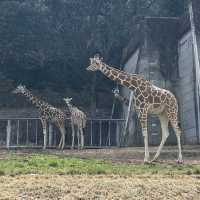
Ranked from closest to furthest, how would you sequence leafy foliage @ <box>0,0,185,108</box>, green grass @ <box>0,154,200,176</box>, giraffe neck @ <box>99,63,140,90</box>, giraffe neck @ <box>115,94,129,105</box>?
green grass @ <box>0,154,200,176</box> < giraffe neck @ <box>99,63,140,90</box> < giraffe neck @ <box>115,94,129,105</box> < leafy foliage @ <box>0,0,185,108</box>

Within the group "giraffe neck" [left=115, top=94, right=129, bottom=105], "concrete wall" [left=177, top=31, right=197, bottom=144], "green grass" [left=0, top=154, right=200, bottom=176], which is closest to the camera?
"green grass" [left=0, top=154, right=200, bottom=176]

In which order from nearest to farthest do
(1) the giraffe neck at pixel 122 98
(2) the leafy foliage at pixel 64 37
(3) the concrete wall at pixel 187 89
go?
(3) the concrete wall at pixel 187 89, (1) the giraffe neck at pixel 122 98, (2) the leafy foliage at pixel 64 37

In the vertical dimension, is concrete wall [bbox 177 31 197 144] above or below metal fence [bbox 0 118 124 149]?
above

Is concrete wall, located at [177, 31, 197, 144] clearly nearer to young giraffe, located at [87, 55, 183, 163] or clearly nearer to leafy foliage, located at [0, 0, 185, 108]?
leafy foliage, located at [0, 0, 185, 108]

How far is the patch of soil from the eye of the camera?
875 centimetres

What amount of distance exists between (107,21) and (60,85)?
541 centimetres

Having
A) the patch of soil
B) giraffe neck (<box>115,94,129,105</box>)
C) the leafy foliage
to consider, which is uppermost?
the leafy foliage

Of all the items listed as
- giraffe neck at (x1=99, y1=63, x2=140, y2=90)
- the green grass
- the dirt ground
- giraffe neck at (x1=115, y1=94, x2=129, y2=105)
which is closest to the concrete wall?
giraffe neck at (x1=115, y1=94, x2=129, y2=105)

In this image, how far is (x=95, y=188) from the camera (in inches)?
363

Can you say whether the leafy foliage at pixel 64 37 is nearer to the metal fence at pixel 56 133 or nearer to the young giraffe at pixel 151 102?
the metal fence at pixel 56 133

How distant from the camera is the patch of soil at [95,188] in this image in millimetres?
8750

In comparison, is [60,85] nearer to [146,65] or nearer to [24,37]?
[24,37]

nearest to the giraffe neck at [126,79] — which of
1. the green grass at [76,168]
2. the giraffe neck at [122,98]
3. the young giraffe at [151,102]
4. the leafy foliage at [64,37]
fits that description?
the young giraffe at [151,102]

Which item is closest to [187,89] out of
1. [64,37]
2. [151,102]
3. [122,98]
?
[122,98]
